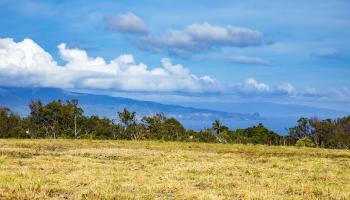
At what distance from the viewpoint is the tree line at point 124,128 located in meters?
91.0

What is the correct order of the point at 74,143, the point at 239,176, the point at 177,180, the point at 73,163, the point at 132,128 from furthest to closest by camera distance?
the point at 132,128 → the point at 74,143 → the point at 73,163 → the point at 239,176 → the point at 177,180

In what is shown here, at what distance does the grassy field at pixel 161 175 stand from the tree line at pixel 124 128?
51009 mm

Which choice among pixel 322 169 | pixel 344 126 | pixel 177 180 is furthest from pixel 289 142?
pixel 177 180

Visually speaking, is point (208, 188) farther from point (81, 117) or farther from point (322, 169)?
point (81, 117)

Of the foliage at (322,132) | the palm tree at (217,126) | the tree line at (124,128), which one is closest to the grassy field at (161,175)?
the tree line at (124,128)

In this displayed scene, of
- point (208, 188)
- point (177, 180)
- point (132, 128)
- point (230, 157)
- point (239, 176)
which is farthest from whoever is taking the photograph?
point (132, 128)

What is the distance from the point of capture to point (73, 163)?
2961 cm

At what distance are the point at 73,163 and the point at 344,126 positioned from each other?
8306 centimetres

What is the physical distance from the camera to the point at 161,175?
83.8 feet

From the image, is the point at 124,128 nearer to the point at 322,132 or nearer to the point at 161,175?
the point at 322,132

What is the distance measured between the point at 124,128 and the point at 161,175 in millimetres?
68023

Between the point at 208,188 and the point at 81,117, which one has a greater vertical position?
the point at 81,117

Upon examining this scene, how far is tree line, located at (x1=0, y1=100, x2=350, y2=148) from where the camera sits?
3583 inches

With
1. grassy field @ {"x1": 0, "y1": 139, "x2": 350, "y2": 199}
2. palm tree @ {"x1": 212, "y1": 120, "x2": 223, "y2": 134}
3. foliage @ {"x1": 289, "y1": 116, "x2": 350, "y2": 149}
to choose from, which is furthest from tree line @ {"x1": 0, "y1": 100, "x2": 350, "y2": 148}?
grassy field @ {"x1": 0, "y1": 139, "x2": 350, "y2": 199}
